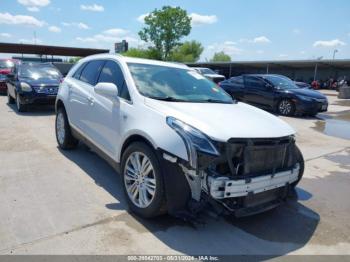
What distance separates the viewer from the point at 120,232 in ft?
11.0

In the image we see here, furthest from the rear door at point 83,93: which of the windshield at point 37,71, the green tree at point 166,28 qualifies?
the green tree at point 166,28

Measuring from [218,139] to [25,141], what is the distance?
512 cm

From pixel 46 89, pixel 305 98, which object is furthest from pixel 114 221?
pixel 305 98

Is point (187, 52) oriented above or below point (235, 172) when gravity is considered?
above

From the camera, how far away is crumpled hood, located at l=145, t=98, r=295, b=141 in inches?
127

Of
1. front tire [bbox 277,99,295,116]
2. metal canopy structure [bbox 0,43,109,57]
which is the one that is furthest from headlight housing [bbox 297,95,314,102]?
metal canopy structure [bbox 0,43,109,57]

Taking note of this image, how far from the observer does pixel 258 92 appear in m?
13.1

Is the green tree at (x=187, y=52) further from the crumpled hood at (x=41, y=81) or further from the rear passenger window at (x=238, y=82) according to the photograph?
the crumpled hood at (x=41, y=81)

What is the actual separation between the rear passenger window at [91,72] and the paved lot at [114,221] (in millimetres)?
1354

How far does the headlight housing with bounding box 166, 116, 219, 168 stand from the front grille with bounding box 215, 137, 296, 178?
17 centimetres

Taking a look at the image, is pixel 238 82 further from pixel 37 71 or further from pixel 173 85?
pixel 173 85

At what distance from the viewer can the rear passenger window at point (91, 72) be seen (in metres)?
5.08

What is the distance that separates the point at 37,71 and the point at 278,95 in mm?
8811

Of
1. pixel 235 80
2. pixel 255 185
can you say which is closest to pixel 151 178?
pixel 255 185
